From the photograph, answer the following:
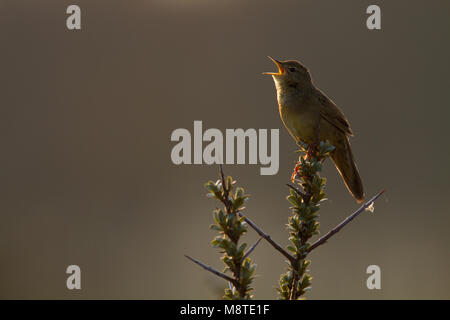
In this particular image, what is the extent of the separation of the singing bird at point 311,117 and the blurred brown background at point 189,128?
3.68 m

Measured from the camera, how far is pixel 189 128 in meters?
11.2

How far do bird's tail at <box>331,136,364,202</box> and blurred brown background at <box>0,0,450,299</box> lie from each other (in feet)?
12.5

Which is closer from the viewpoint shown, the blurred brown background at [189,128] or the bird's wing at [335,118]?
the bird's wing at [335,118]

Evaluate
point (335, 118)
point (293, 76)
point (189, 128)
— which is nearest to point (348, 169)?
point (335, 118)

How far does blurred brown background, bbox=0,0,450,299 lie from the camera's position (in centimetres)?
908

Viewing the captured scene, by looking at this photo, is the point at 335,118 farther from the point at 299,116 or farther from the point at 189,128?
the point at 189,128

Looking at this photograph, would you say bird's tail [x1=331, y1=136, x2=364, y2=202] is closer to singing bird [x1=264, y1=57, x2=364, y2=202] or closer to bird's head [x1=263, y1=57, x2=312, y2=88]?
singing bird [x1=264, y1=57, x2=364, y2=202]

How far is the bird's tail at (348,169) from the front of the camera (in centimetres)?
373

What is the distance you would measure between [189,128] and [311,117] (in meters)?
7.18

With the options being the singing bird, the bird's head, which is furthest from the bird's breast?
the bird's head

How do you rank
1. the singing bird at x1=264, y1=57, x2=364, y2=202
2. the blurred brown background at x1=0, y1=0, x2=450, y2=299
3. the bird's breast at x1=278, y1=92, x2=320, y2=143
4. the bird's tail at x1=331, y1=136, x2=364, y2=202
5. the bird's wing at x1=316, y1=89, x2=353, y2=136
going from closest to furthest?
the bird's tail at x1=331, y1=136, x2=364, y2=202
the singing bird at x1=264, y1=57, x2=364, y2=202
the bird's breast at x1=278, y1=92, x2=320, y2=143
the bird's wing at x1=316, y1=89, x2=353, y2=136
the blurred brown background at x1=0, y1=0, x2=450, y2=299

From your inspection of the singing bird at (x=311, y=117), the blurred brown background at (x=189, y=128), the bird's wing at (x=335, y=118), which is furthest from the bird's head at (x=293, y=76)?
Result: the blurred brown background at (x=189, y=128)

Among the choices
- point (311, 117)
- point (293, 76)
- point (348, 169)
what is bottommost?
point (348, 169)

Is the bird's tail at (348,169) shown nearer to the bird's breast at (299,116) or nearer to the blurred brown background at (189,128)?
the bird's breast at (299,116)
